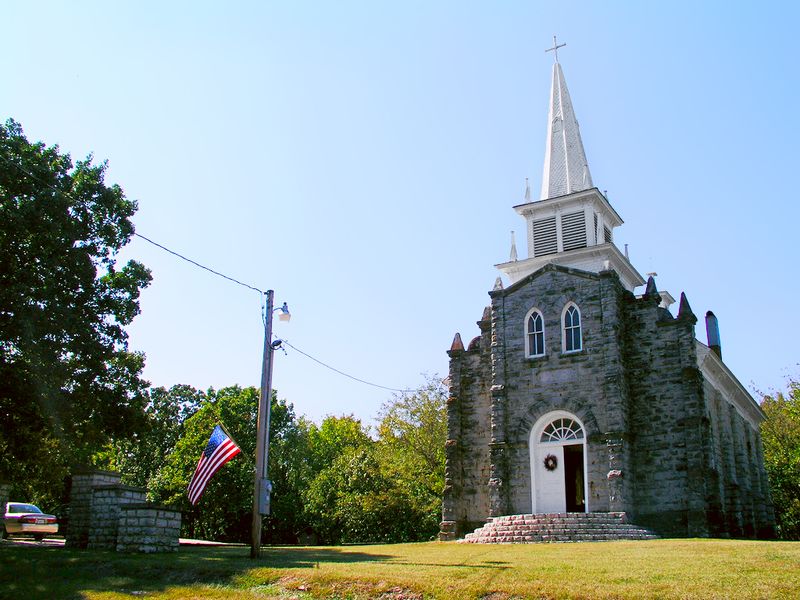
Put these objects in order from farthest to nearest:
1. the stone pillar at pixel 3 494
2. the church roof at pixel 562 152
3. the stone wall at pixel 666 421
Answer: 1. the church roof at pixel 562 152
2. the stone wall at pixel 666 421
3. the stone pillar at pixel 3 494

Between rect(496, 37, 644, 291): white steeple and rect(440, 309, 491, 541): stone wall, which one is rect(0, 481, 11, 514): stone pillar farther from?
rect(496, 37, 644, 291): white steeple

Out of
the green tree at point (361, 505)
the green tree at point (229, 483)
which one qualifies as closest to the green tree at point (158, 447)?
the green tree at point (229, 483)

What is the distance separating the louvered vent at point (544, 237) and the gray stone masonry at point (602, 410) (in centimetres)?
235

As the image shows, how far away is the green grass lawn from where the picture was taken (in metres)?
10.2

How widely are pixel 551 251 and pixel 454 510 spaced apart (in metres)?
10.9

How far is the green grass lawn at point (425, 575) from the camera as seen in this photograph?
33.6 ft

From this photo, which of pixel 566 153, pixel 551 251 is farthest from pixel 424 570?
pixel 566 153

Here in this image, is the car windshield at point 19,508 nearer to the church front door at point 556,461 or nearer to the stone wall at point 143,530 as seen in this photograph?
the stone wall at point 143,530

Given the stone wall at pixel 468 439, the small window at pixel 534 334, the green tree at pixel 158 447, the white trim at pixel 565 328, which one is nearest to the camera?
the white trim at pixel 565 328

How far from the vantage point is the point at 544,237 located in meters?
30.6

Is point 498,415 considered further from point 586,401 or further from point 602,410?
point 602,410

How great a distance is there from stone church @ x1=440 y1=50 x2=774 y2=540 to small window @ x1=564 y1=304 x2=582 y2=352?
4 centimetres

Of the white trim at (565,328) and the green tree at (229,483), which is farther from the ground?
the white trim at (565,328)

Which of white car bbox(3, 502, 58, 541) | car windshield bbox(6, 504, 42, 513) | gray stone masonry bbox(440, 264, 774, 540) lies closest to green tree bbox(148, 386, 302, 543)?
car windshield bbox(6, 504, 42, 513)
